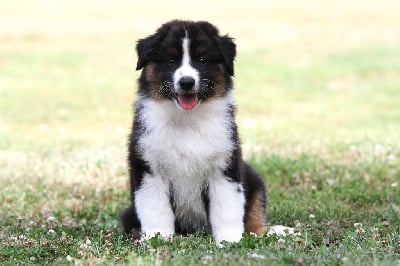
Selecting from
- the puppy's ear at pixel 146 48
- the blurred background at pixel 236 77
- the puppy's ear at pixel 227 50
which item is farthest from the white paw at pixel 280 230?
the blurred background at pixel 236 77

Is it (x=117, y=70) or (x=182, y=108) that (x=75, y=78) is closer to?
(x=117, y=70)

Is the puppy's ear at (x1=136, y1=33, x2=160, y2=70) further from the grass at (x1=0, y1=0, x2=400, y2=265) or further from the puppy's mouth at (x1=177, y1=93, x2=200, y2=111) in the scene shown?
the grass at (x1=0, y1=0, x2=400, y2=265)

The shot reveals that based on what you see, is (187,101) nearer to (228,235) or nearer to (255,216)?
(228,235)

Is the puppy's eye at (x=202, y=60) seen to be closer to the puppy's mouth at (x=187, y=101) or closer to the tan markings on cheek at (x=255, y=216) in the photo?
the puppy's mouth at (x=187, y=101)

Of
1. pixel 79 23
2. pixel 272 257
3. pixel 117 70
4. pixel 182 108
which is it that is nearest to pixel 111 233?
pixel 182 108

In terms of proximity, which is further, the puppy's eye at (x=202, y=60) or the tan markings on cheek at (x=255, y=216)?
the tan markings on cheek at (x=255, y=216)

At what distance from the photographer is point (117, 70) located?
83.0 ft

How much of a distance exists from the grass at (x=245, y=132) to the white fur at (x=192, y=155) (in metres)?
0.36

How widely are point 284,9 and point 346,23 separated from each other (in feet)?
14.2

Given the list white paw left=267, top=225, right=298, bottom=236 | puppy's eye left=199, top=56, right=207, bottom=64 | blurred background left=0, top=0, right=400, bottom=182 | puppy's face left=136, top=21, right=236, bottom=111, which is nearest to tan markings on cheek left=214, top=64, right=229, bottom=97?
puppy's face left=136, top=21, right=236, bottom=111

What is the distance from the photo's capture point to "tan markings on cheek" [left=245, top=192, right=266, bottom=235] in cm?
746

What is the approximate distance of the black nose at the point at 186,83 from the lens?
6.54 metres

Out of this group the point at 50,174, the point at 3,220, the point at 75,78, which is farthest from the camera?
the point at 75,78

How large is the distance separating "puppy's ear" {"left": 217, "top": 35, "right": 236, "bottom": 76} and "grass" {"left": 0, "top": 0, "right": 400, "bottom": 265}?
146cm
